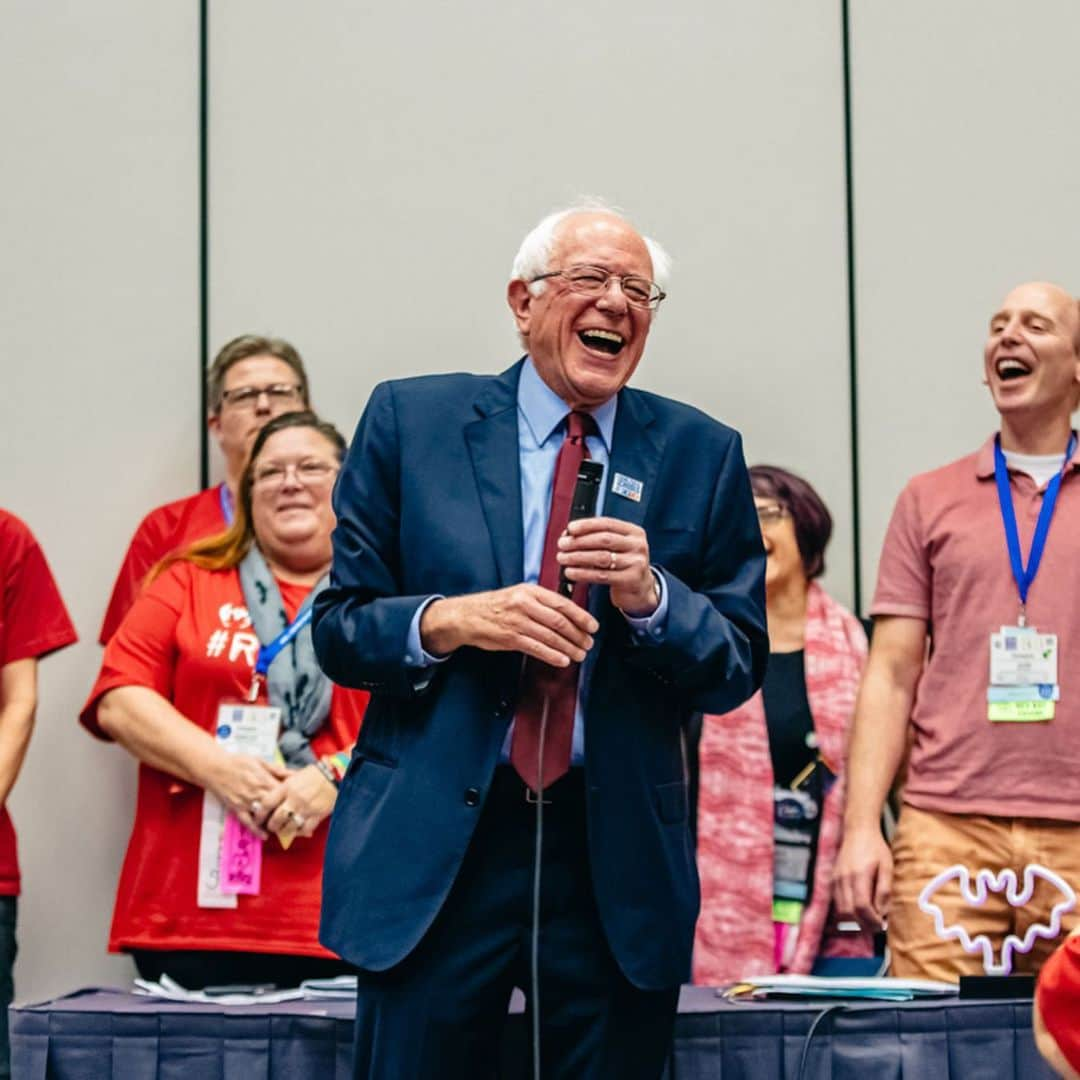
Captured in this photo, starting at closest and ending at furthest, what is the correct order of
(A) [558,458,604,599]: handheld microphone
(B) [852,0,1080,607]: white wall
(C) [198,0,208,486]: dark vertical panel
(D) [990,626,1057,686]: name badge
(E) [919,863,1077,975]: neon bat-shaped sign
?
(A) [558,458,604,599]: handheld microphone
(E) [919,863,1077,975]: neon bat-shaped sign
(D) [990,626,1057,686]: name badge
(C) [198,0,208,486]: dark vertical panel
(B) [852,0,1080,607]: white wall

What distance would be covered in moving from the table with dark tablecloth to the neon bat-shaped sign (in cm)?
29

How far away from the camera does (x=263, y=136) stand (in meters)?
4.54

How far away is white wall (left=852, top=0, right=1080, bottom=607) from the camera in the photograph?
15.0ft

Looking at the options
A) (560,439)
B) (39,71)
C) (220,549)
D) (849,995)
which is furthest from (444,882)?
(39,71)

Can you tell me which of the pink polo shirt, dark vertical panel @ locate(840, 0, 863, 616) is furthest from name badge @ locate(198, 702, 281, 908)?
dark vertical panel @ locate(840, 0, 863, 616)

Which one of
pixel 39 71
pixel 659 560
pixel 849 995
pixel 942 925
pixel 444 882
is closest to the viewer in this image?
pixel 444 882

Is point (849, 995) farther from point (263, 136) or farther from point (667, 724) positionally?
point (263, 136)

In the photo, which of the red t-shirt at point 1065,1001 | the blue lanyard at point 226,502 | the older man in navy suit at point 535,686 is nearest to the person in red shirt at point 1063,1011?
the red t-shirt at point 1065,1001

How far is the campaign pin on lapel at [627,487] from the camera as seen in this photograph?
2164 mm

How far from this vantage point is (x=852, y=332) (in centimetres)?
459

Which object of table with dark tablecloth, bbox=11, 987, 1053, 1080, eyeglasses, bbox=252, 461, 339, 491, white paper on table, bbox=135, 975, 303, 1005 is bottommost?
table with dark tablecloth, bbox=11, 987, 1053, 1080

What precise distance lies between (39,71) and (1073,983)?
3.70 m

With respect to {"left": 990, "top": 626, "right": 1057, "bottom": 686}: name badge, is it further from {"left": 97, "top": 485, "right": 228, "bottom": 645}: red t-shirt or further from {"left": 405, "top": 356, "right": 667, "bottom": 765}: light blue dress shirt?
{"left": 97, "top": 485, "right": 228, "bottom": 645}: red t-shirt

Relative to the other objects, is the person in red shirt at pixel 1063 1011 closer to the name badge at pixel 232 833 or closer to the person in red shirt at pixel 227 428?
the name badge at pixel 232 833
